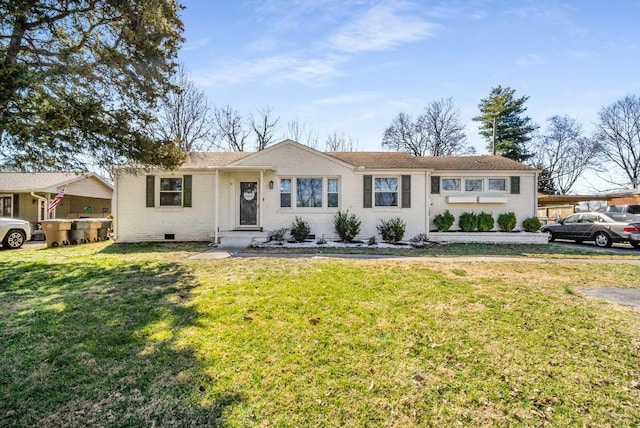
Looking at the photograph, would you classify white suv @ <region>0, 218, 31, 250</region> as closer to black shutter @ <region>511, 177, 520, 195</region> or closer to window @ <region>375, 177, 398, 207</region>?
Result: window @ <region>375, 177, 398, 207</region>

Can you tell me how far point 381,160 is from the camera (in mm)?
13750

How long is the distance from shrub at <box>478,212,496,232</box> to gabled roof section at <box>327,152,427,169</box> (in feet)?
12.4

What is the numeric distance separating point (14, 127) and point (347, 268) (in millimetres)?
7712

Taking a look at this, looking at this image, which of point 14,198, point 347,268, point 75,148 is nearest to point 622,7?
point 347,268

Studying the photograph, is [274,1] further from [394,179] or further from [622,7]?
[622,7]

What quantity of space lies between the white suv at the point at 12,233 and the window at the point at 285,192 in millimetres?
10421

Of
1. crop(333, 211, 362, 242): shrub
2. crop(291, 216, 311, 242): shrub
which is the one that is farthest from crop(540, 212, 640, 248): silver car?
crop(291, 216, 311, 242): shrub

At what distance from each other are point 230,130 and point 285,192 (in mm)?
18674

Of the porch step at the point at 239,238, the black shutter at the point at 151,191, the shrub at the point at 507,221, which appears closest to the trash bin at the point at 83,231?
the black shutter at the point at 151,191

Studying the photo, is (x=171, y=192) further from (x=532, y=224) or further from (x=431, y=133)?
(x=431, y=133)

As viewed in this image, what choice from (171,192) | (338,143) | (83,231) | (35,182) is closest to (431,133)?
(338,143)

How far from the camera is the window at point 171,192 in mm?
12984

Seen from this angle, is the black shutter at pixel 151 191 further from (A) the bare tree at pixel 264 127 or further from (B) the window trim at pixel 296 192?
(A) the bare tree at pixel 264 127

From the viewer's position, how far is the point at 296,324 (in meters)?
3.85
